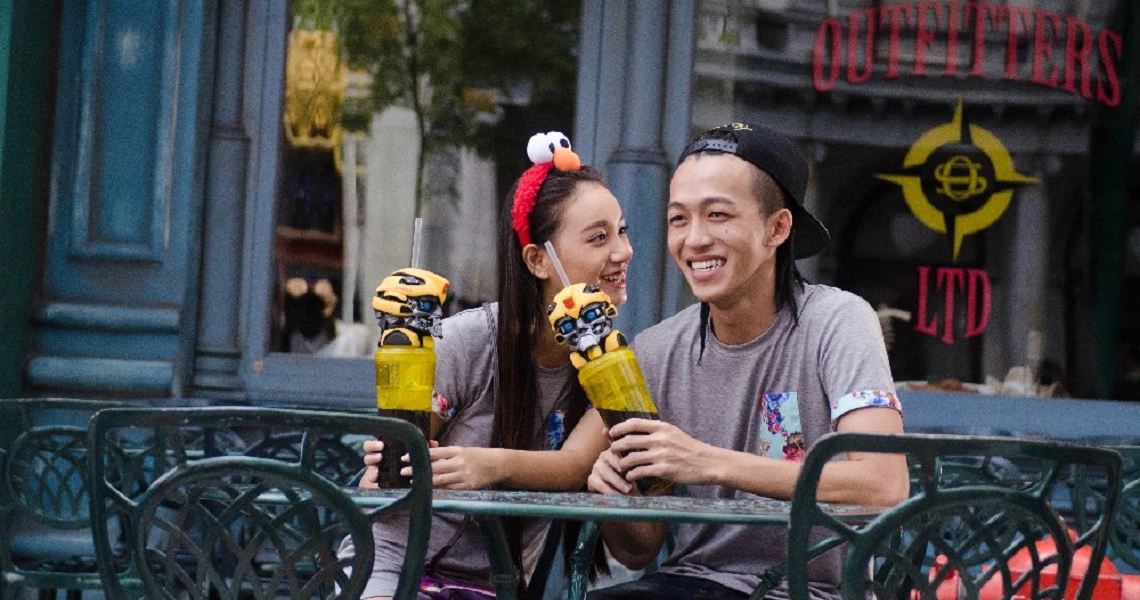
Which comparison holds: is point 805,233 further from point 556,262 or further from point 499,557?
point 499,557

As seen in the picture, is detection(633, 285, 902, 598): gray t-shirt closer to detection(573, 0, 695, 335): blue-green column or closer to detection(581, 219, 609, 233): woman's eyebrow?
detection(581, 219, 609, 233): woman's eyebrow

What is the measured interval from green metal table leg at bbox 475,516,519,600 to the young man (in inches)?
13.6

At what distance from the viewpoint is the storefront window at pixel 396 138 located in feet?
→ 18.4

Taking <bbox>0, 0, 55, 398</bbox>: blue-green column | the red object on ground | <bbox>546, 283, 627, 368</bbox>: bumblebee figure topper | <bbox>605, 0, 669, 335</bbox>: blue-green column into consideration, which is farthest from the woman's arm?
<bbox>0, 0, 55, 398</bbox>: blue-green column

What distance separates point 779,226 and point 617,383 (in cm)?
61

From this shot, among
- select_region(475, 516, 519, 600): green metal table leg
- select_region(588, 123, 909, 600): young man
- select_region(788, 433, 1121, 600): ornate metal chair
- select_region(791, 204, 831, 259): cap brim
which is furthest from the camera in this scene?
select_region(791, 204, 831, 259): cap brim

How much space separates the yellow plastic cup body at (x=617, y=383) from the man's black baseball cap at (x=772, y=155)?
57 centimetres

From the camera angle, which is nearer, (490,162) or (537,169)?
(537,169)

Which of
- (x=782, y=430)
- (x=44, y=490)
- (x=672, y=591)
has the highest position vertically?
(x=782, y=430)

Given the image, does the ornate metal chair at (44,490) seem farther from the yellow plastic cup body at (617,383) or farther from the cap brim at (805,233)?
the cap brim at (805,233)

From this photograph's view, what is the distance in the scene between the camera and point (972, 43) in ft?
18.3

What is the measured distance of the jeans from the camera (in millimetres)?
2873

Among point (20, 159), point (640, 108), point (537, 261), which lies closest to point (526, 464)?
point (537, 261)

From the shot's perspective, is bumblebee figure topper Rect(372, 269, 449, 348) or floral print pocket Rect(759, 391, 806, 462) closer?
bumblebee figure topper Rect(372, 269, 449, 348)
